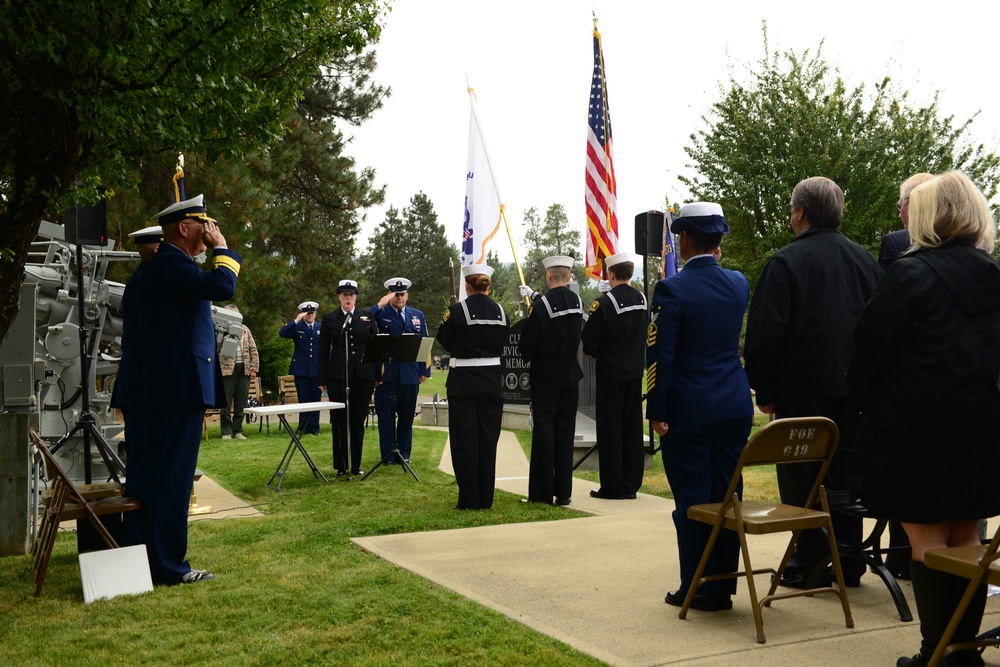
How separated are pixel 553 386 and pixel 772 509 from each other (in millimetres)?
4256

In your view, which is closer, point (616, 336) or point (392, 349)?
point (616, 336)

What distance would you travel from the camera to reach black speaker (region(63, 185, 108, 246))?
7088mm

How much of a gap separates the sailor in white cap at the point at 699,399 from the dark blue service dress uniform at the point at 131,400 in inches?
123

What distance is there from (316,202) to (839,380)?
28.0 metres

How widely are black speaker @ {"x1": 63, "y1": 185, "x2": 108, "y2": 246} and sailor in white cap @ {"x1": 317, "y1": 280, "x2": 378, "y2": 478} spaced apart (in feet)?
13.2

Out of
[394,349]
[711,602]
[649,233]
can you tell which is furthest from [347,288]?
[711,602]

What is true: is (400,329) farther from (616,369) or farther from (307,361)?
(616,369)

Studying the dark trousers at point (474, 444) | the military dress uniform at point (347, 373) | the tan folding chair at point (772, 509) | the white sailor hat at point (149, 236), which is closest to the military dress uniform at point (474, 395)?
the dark trousers at point (474, 444)

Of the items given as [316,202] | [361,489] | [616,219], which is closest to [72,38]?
[361,489]

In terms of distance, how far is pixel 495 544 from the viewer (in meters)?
6.83

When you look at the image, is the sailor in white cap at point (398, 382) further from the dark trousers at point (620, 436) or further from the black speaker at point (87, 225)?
the black speaker at point (87, 225)

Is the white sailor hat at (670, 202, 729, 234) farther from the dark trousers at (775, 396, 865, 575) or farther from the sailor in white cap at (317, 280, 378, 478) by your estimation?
the sailor in white cap at (317, 280, 378, 478)

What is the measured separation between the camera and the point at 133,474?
6.04 meters

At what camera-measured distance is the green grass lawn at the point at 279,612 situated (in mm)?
4340
